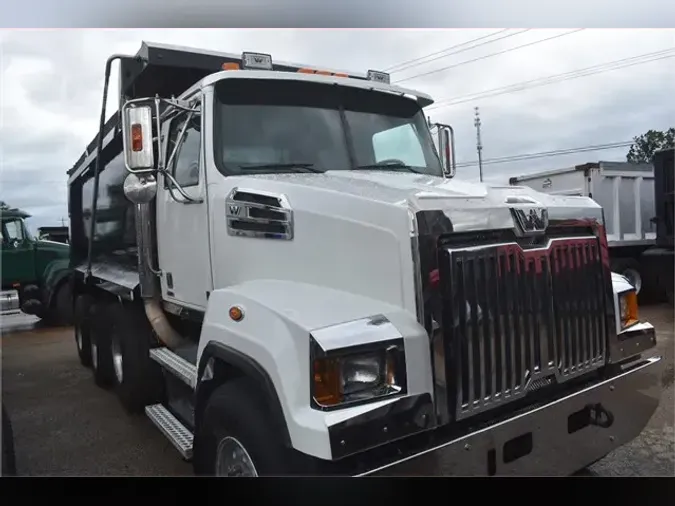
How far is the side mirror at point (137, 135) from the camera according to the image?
8.98ft

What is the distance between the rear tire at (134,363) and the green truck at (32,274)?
1.37 ft

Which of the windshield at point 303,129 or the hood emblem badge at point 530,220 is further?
the windshield at point 303,129

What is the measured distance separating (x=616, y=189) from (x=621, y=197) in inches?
23.6

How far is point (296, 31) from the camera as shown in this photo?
9.87 ft

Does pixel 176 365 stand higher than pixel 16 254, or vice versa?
pixel 16 254

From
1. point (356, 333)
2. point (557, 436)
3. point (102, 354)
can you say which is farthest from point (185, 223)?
point (557, 436)

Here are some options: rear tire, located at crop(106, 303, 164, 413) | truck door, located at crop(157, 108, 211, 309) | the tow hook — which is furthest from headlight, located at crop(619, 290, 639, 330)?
rear tire, located at crop(106, 303, 164, 413)

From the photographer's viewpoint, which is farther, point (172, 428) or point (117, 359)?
point (117, 359)

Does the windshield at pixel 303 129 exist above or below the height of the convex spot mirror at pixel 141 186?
above

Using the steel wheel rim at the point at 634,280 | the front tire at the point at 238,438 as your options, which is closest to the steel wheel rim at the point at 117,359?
the front tire at the point at 238,438

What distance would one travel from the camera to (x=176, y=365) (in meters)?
3.43

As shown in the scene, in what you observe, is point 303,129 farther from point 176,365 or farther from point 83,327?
point 83,327

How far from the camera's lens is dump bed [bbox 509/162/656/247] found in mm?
3605

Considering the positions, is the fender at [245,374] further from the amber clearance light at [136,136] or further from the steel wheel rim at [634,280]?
the steel wheel rim at [634,280]
